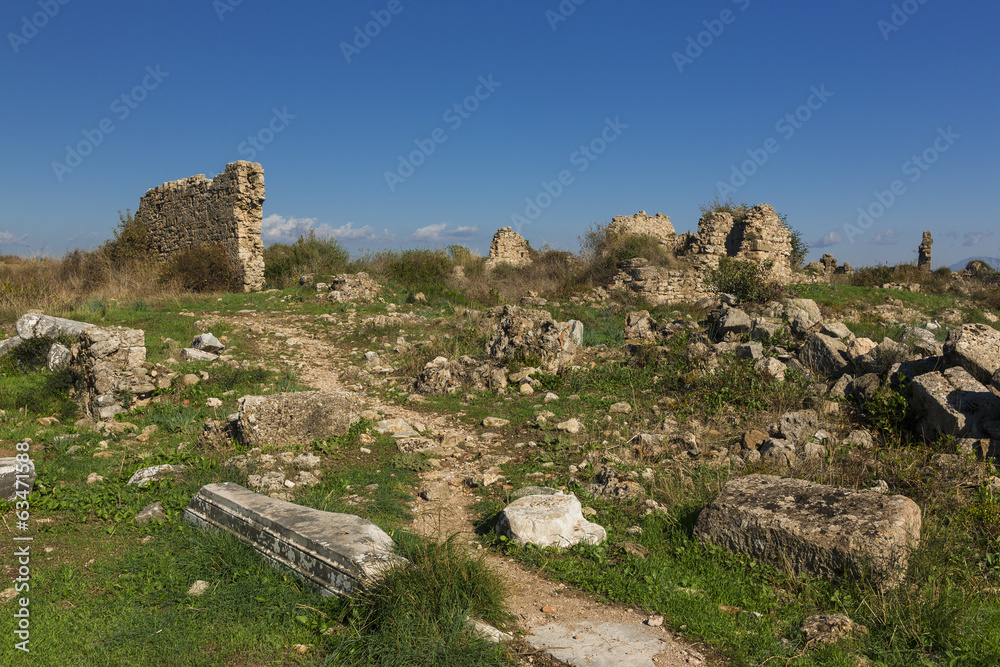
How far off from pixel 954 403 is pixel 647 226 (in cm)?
1922

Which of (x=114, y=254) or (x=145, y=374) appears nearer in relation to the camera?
(x=145, y=374)

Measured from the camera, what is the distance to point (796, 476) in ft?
16.0

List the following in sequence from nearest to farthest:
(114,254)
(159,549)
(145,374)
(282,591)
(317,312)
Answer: (282,591), (159,549), (145,374), (317,312), (114,254)

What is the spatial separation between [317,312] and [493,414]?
7514mm

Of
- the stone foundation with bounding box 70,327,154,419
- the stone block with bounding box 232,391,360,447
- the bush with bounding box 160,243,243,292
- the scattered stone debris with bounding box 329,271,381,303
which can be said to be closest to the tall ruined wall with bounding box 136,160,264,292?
the bush with bounding box 160,243,243,292

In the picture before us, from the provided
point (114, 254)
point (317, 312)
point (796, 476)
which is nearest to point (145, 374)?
point (317, 312)

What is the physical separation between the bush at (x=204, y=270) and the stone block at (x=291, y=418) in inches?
473

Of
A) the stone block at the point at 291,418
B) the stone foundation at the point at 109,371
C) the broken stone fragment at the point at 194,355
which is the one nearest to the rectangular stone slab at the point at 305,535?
the stone block at the point at 291,418

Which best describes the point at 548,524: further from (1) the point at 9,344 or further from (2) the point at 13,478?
(1) the point at 9,344

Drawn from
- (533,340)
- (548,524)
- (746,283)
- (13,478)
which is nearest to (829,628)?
(548,524)

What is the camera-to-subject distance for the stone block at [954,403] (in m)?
5.20

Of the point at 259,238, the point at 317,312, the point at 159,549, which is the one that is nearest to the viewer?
the point at 159,549

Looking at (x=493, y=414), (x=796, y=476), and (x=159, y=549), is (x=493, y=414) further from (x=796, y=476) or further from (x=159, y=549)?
(x=159, y=549)

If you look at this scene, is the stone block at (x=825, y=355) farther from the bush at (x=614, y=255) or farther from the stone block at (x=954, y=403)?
the bush at (x=614, y=255)
